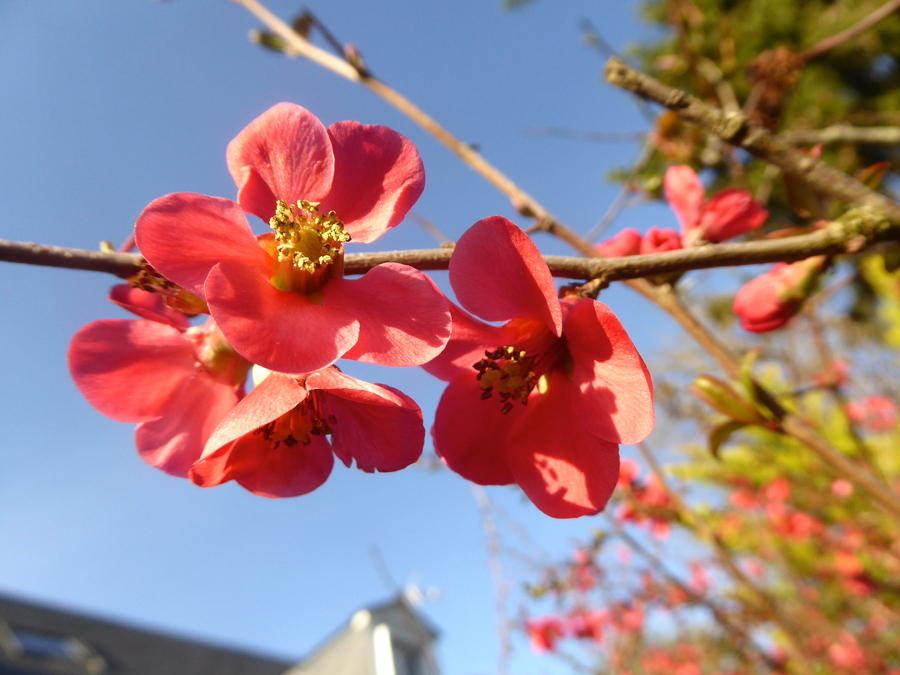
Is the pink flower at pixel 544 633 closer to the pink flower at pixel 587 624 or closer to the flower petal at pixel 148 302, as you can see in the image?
the pink flower at pixel 587 624

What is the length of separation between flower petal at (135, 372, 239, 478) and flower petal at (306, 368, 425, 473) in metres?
0.17

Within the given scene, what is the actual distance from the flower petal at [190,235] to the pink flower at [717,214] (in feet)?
2.52

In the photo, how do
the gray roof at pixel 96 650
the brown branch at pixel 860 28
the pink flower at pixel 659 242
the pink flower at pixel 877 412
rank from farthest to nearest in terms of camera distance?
the gray roof at pixel 96 650 → the pink flower at pixel 877 412 → the brown branch at pixel 860 28 → the pink flower at pixel 659 242

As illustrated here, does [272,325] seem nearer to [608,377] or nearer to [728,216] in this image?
[608,377]

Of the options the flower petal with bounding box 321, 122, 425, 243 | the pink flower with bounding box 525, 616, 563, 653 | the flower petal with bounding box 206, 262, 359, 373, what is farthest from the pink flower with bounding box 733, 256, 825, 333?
the pink flower with bounding box 525, 616, 563, 653

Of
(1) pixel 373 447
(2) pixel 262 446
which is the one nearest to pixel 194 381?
(2) pixel 262 446

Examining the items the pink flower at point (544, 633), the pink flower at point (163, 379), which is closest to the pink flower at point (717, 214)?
the pink flower at point (163, 379)

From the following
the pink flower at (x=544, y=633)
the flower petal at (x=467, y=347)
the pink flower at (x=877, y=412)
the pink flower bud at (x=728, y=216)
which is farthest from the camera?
the pink flower at (x=877, y=412)

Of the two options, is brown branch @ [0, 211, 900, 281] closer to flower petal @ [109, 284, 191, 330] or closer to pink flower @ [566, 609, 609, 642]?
flower petal @ [109, 284, 191, 330]

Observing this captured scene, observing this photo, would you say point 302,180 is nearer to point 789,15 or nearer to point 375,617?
point 375,617

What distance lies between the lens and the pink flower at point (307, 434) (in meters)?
0.58

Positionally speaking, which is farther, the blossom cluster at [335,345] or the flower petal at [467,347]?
the flower petal at [467,347]

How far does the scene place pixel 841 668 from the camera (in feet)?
13.4

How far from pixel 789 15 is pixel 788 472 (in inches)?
270
